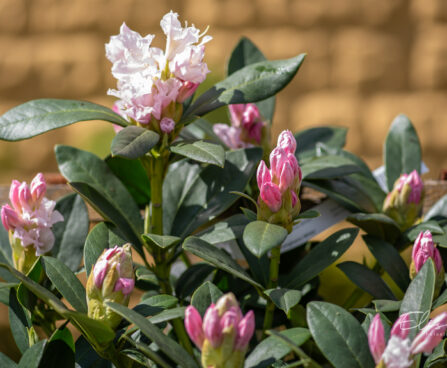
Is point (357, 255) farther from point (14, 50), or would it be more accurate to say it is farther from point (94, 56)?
point (14, 50)

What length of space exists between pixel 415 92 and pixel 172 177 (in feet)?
4.03

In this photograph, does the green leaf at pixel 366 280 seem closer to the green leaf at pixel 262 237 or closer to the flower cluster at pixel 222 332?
the green leaf at pixel 262 237

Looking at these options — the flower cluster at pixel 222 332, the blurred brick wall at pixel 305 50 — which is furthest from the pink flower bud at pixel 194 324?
the blurred brick wall at pixel 305 50

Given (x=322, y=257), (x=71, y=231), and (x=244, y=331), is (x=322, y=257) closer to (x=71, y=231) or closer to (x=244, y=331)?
(x=244, y=331)

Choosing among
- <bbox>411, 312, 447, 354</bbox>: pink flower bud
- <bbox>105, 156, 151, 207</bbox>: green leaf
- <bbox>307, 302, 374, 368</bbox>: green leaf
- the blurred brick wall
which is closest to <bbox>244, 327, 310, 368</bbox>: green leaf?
<bbox>307, 302, 374, 368</bbox>: green leaf

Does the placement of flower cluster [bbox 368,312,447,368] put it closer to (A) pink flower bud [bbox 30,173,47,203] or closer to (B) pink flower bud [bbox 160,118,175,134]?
(B) pink flower bud [bbox 160,118,175,134]

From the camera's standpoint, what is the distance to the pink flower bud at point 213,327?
0.66 m

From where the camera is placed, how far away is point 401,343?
2.11ft

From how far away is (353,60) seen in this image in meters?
2.08

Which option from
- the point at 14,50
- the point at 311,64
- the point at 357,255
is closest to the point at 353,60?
the point at 311,64

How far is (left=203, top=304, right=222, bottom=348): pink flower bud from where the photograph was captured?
2.16 feet

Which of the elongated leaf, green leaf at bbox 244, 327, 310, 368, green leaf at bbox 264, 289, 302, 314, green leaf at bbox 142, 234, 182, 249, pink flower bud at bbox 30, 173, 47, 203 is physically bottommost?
green leaf at bbox 244, 327, 310, 368

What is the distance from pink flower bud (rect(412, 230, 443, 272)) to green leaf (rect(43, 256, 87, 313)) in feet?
1.45

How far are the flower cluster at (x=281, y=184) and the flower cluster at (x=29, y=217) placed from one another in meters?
0.32
